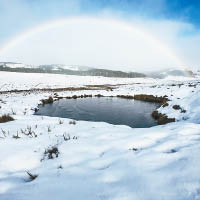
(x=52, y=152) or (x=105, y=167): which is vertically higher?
(x=105, y=167)

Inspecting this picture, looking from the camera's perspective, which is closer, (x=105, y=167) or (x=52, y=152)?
(x=105, y=167)

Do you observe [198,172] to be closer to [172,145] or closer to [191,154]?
[191,154]

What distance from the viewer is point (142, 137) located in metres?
4.38

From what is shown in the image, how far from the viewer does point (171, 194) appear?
→ 199 cm

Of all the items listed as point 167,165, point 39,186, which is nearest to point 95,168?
point 39,186

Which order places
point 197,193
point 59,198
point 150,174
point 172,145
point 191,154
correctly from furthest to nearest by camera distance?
point 172,145, point 191,154, point 150,174, point 59,198, point 197,193

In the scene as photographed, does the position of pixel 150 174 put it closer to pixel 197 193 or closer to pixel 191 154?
pixel 197 193

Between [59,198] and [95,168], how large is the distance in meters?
0.95

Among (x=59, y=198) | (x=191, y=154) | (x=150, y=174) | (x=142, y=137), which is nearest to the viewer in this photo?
(x=59, y=198)

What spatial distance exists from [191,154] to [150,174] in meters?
1.06

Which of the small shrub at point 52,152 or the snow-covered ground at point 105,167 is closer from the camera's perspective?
the snow-covered ground at point 105,167

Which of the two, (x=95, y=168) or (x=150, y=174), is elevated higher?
(x=150, y=174)

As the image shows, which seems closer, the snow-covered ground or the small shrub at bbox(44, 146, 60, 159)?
the snow-covered ground

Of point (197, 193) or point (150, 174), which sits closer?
point (197, 193)
